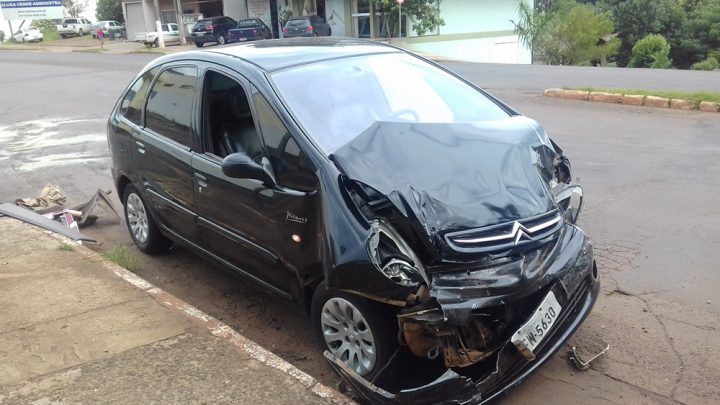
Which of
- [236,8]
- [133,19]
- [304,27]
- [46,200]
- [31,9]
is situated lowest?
[46,200]

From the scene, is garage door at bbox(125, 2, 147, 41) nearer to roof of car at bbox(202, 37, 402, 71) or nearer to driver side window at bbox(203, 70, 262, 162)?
roof of car at bbox(202, 37, 402, 71)

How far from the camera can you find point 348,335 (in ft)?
11.2

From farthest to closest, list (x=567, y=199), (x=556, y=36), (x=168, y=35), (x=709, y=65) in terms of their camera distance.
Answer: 1. (x=168, y=35)
2. (x=556, y=36)
3. (x=709, y=65)
4. (x=567, y=199)

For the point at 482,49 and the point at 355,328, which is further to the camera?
the point at 482,49

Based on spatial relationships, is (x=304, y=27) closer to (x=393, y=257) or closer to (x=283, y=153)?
(x=283, y=153)

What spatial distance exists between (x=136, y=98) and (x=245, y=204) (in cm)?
217

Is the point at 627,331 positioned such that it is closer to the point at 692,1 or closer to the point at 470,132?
the point at 470,132

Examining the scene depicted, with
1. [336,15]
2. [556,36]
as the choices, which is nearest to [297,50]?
[336,15]

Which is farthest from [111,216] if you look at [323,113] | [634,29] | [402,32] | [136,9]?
[634,29]

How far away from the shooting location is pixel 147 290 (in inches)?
176

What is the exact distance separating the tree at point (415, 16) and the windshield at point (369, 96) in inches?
1248

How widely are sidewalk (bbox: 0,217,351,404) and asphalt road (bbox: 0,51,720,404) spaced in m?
0.47

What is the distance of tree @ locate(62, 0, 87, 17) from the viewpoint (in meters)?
81.0

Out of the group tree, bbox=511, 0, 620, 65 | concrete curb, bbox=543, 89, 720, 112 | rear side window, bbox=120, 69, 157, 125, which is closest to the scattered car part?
rear side window, bbox=120, 69, 157, 125
